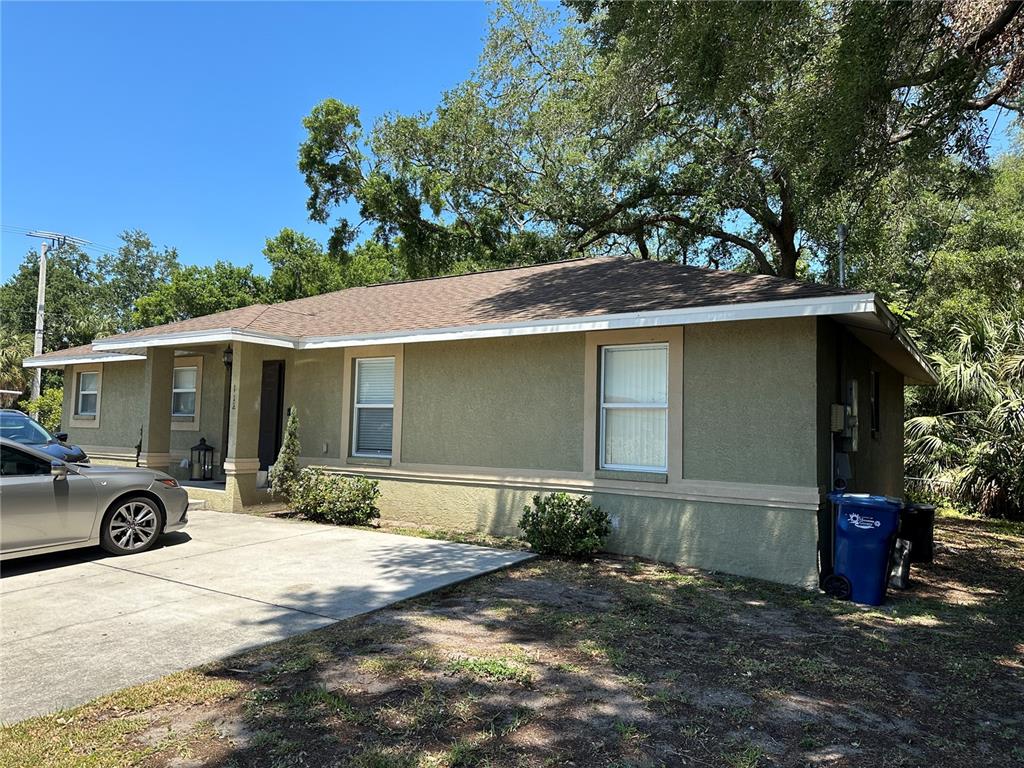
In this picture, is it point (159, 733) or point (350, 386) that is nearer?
point (159, 733)

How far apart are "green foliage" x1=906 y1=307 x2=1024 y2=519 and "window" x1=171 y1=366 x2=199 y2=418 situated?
660 inches

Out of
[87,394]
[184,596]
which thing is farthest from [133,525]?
[87,394]

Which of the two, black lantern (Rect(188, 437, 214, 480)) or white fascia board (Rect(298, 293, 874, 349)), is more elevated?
white fascia board (Rect(298, 293, 874, 349))

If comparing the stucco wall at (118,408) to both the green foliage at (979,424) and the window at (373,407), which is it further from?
the green foliage at (979,424)

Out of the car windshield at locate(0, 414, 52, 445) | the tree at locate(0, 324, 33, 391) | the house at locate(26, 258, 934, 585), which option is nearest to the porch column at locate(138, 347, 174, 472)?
the house at locate(26, 258, 934, 585)

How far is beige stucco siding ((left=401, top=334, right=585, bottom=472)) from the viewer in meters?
9.10

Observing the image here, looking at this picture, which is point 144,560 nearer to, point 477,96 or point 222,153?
point 477,96

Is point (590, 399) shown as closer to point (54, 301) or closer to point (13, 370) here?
point (13, 370)

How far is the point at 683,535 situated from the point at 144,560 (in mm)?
6412

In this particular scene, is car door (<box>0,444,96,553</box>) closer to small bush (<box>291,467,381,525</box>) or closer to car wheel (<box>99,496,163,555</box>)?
car wheel (<box>99,496,163,555</box>)

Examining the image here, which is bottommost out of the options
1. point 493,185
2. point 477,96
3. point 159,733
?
point 159,733

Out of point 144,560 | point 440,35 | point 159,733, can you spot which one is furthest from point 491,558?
point 440,35

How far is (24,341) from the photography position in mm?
35000

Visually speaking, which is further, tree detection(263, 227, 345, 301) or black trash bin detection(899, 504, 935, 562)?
tree detection(263, 227, 345, 301)
